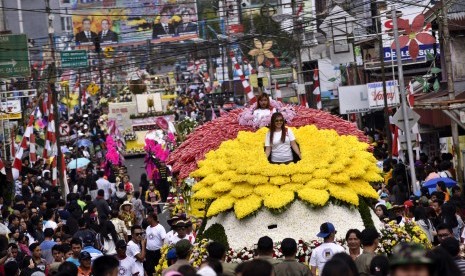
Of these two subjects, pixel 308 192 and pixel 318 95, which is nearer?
pixel 308 192

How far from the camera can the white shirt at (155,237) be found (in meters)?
20.8

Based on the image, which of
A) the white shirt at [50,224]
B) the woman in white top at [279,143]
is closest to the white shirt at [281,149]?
the woman in white top at [279,143]

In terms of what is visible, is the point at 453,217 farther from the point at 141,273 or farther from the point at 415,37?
the point at 415,37

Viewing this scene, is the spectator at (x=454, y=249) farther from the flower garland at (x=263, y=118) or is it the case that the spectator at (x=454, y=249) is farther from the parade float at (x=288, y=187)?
the flower garland at (x=263, y=118)

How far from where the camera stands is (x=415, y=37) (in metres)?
31.4

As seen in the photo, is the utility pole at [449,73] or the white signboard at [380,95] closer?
the utility pole at [449,73]

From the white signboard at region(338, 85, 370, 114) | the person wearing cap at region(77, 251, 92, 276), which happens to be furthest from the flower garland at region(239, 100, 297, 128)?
the white signboard at region(338, 85, 370, 114)

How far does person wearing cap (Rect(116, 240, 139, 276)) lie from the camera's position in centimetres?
1859

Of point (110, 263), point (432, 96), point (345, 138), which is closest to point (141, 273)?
point (345, 138)

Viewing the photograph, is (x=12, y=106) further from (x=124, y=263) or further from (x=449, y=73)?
(x=124, y=263)

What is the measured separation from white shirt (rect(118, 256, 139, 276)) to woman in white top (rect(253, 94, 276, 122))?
2500 mm

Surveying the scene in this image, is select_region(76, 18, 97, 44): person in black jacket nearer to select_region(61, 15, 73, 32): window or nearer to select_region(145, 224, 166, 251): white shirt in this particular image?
select_region(61, 15, 73, 32): window

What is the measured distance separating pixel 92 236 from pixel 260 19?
1944 inches

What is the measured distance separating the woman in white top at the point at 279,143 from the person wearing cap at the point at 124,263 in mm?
2697
